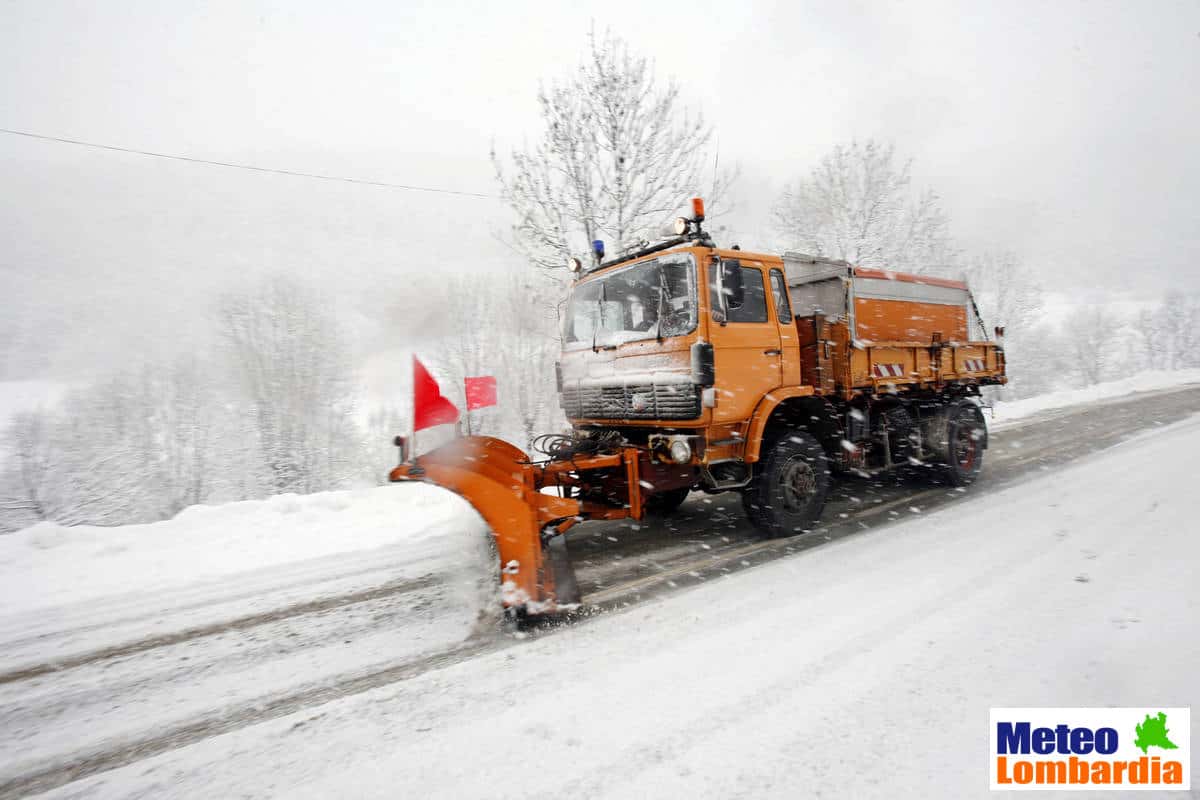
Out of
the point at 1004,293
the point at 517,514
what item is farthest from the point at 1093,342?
the point at 517,514

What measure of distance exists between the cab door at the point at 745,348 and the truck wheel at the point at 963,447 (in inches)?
134

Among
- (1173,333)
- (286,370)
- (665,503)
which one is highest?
(1173,333)

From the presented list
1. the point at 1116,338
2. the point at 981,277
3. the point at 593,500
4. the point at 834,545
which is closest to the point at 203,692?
the point at 593,500

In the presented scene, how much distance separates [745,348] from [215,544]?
525cm

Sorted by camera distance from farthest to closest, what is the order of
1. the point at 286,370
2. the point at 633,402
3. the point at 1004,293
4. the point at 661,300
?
the point at 1004,293 < the point at 286,370 < the point at 633,402 < the point at 661,300

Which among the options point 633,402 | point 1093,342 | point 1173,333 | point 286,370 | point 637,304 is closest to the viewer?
point 633,402

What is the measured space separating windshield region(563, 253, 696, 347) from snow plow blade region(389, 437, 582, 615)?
1.55 metres

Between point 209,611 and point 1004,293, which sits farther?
point 1004,293

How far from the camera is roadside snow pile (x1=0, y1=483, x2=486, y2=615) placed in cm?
451

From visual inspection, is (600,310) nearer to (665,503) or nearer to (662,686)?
(665,503)

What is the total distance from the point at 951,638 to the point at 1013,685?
48 centimetres

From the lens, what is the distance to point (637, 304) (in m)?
5.03

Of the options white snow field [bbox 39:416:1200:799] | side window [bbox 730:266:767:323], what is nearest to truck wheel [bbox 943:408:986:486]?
white snow field [bbox 39:416:1200:799]

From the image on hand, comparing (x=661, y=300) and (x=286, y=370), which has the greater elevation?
(x=286, y=370)
